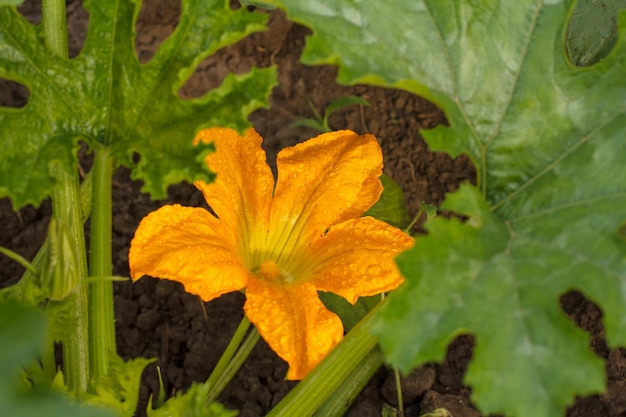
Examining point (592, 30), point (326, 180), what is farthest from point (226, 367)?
point (592, 30)

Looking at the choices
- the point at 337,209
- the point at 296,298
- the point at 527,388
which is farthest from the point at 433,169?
the point at 527,388

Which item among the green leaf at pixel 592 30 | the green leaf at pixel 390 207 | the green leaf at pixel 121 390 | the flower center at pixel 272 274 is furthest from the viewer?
the green leaf at pixel 390 207

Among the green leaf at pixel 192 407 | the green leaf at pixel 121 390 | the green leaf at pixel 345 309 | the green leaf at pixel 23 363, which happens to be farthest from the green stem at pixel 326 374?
the green leaf at pixel 23 363

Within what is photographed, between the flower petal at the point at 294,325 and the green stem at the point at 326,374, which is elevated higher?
the flower petal at the point at 294,325

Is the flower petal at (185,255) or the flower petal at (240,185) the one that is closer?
the flower petal at (185,255)

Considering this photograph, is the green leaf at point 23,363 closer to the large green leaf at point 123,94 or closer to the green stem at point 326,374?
the large green leaf at point 123,94

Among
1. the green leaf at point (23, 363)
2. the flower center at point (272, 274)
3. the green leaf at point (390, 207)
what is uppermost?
the green leaf at point (23, 363)

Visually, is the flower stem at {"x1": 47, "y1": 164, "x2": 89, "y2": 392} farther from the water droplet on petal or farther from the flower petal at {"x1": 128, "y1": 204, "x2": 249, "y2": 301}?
the water droplet on petal
